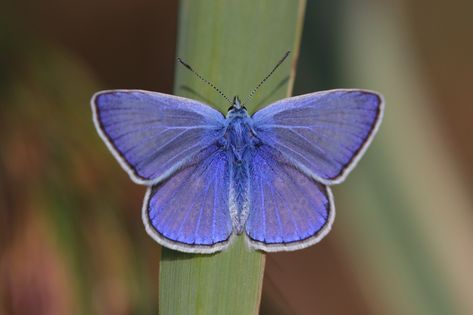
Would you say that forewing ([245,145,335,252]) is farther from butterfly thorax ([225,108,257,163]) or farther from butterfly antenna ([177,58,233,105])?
butterfly antenna ([177,58,233,105])

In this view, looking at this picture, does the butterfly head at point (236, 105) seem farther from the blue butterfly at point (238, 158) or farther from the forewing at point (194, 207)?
the forewing at point (194, 207)

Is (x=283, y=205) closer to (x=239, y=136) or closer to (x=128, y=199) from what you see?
(x=239, y=136)

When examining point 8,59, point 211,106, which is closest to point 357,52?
point 211,106

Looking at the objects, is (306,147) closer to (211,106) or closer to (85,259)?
(211,106)

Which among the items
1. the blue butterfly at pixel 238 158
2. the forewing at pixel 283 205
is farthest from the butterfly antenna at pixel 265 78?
the forewing at pixel 283 205

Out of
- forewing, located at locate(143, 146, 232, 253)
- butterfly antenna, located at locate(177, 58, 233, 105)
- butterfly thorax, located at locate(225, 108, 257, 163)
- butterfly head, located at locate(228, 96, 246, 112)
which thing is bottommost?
forewing, located at locate(143, 146, 232, 253)

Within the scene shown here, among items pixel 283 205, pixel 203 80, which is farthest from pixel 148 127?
pixel 283 205

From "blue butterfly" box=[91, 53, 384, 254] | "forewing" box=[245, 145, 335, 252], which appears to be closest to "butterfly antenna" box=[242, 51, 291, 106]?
"blue butterfly" box=[91, 53, 384, 254]
